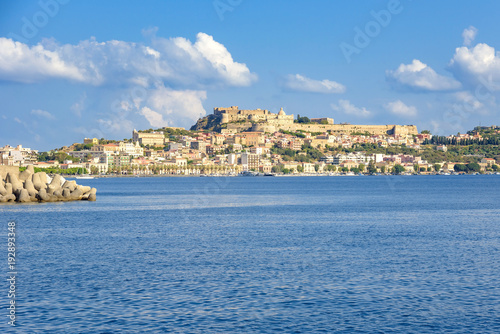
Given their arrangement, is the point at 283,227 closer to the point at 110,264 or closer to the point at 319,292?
the point at 110,264

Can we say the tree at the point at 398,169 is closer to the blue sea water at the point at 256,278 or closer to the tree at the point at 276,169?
the tree at the point at 276,169

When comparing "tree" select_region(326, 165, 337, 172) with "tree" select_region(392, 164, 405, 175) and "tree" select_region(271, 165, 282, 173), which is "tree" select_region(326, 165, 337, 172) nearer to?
"tree" select_region(271, 165, 282, 173)

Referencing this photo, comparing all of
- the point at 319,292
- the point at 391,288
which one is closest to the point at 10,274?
the point at 319,292

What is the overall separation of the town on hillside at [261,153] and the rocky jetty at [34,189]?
283 ft

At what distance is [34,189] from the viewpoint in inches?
1689

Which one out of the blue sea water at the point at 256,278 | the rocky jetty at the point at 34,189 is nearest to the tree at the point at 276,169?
the rocky jetty at the point at 34,189

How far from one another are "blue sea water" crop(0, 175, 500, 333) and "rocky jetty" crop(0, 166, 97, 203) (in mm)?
14701

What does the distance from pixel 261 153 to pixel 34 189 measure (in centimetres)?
12526

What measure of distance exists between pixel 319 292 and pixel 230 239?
30.0ft

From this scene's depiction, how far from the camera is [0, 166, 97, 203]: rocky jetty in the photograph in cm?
4166

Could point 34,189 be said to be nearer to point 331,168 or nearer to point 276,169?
point 276,169

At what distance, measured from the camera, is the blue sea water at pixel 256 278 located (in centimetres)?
1195

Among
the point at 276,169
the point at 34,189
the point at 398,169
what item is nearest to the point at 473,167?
the point at 398,169

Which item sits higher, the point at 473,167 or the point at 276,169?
the point at 473,167
